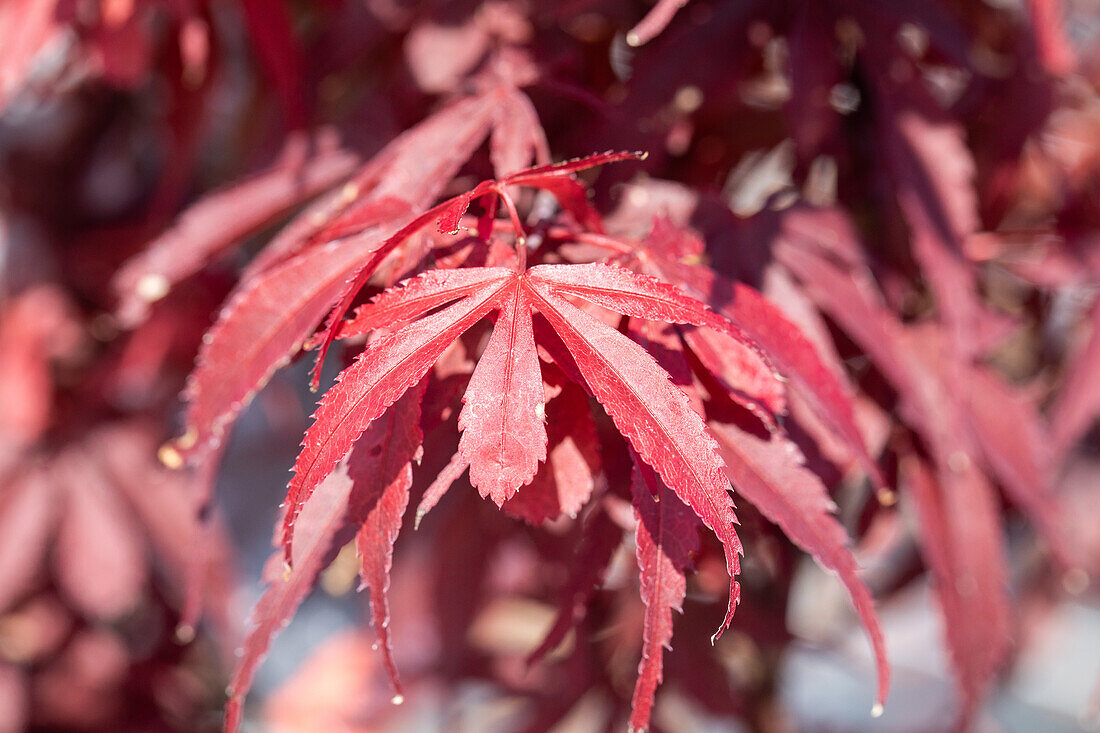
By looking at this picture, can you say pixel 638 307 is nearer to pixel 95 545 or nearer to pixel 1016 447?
pixel 1016 447

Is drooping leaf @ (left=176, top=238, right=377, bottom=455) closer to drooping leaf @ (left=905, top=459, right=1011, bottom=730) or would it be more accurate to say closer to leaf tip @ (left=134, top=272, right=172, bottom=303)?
leaf tip @ (left=134, top=272, right=172, bottom=303)

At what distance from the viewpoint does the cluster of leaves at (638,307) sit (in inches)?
13.2

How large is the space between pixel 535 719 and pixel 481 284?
60 centimetres

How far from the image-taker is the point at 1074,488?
3.69 ft

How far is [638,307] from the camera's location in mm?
332

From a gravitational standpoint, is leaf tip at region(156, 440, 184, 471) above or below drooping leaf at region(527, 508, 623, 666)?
above

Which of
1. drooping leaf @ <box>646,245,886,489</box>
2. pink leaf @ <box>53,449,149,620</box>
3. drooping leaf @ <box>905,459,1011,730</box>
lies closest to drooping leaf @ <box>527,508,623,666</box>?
drooping leaf @ <box>646,245,886,489</box>

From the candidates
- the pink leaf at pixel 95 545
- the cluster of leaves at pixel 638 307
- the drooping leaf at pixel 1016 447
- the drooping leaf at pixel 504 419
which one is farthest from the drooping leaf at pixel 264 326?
the pink leaf at pixel 95 545

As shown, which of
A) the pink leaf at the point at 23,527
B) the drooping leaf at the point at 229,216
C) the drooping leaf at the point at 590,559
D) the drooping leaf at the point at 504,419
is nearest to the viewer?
the drooping leaf at the point at 504,419

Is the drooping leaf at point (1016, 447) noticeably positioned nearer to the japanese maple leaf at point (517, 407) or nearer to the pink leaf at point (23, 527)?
the japanese maple leaf at point (517, 407)

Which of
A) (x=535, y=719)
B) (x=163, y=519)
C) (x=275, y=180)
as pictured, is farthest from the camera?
(x=163, y=519)

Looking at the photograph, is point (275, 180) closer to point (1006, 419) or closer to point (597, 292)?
point (597, 292)

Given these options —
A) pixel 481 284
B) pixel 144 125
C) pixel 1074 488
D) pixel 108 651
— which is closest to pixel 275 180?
pixel 481 284

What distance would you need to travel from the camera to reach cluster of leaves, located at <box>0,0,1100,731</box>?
1.10 ft
